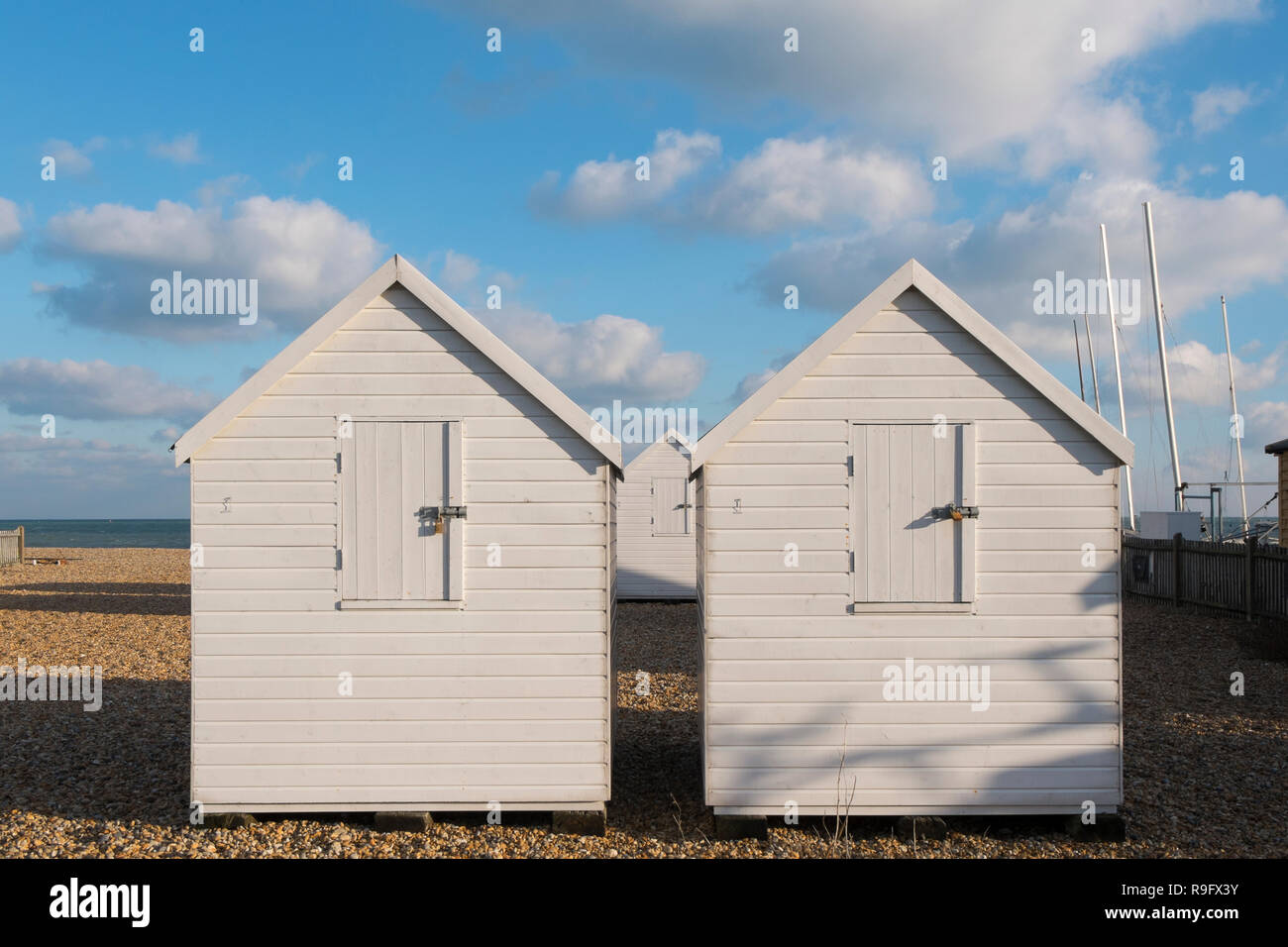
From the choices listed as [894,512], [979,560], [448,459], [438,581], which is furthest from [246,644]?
[979,560]

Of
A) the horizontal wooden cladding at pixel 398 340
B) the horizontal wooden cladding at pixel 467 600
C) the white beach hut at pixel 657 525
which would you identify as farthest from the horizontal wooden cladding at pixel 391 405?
the white beach hut at pixel 657 525

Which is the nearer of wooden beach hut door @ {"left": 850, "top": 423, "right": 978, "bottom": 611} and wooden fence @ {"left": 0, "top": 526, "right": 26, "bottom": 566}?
wooden beach hut door @ {"left": 850, "top": 423, "right": 978, "bottom": 611}

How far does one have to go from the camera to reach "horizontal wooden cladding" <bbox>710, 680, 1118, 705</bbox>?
22.7 feet

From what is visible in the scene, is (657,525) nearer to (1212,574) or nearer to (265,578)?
(1212,574)

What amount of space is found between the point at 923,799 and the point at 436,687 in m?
3.88

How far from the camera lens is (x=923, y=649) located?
6.89 m

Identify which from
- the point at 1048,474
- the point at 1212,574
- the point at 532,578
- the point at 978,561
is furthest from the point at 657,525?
the point at 1048,474

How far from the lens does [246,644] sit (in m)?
7.04

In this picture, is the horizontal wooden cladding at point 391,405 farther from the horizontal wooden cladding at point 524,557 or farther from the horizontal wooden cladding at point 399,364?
the horizontal wooden cladding at point 524,557

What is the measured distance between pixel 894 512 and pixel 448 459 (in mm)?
3494

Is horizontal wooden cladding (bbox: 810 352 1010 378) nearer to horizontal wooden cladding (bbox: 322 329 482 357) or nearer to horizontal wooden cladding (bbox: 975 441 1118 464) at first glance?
horizontal wooden cladding (bbox: 975 441 1118 464)

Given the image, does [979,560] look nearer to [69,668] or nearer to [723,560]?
[723,560]

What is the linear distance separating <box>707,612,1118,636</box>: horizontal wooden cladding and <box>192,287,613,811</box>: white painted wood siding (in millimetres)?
1197

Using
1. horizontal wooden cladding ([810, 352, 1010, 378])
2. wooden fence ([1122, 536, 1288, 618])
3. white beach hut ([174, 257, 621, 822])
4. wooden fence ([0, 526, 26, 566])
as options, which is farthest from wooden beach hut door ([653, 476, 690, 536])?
wooden fence ([0, 526, 26, 566])
